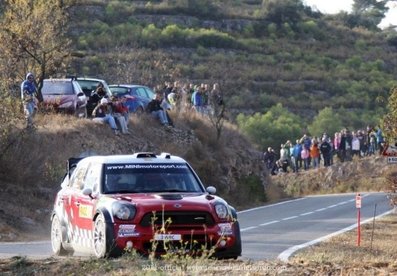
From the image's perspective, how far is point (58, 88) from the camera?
35219mm

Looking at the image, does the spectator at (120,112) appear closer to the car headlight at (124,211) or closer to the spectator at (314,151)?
the spectator at (314,151)

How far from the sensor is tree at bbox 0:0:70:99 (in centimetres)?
3622

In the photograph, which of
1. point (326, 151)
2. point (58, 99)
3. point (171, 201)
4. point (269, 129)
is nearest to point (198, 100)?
point (58, 99)

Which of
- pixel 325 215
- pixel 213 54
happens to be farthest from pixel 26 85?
pixel 213 54

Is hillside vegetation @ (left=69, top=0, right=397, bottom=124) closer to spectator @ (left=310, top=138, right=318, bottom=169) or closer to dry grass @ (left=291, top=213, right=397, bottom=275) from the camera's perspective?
spectator @ (left=310, top=138, right=318, bottom=169)

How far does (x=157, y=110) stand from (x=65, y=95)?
4.23 m

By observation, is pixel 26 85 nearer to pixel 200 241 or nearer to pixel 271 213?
pixel 271 213

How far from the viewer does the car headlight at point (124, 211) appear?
14.4 metres

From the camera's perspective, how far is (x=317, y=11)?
375ft

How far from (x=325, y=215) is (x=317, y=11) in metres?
82.2

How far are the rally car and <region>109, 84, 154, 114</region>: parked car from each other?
22189mm

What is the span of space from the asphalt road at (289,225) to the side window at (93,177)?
169cm

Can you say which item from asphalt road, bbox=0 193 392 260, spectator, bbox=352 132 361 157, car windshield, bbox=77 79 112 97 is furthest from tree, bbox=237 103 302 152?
car windshield, bbox=77 79 112 97

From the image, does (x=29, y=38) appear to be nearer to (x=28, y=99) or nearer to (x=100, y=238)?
(x=28, y=99)
